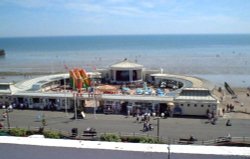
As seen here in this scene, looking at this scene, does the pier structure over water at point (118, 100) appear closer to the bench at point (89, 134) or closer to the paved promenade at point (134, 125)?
the paved promenade at point (134, 125)

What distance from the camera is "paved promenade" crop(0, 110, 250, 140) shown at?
71.5 feet

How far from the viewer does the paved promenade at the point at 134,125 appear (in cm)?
2180

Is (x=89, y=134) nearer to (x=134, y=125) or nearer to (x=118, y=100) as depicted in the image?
(x=134, y=125)

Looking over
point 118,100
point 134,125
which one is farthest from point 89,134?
point 118,100

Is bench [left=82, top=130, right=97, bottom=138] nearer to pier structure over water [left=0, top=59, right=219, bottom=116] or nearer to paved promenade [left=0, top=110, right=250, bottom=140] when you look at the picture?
paved promenade [left=0, top=110, right=250, bottom=140]

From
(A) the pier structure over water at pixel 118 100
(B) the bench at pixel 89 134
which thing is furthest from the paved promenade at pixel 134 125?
(B) the bench at pixel 89 134

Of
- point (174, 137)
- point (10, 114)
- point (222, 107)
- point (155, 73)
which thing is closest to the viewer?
point (174, 137)

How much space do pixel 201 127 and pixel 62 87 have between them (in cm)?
2295

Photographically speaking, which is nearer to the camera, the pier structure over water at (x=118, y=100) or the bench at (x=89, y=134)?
the bench at (x=89, y=134)

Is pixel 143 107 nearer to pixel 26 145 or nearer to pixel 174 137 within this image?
pixel 174 137

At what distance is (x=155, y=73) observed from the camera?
44625 mm

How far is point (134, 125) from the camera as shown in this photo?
78.8 feet

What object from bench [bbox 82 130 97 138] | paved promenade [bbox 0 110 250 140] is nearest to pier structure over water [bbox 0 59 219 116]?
paved promenade [bbox 0 110 250 140]

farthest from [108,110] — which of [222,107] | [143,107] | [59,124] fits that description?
[222,107]
